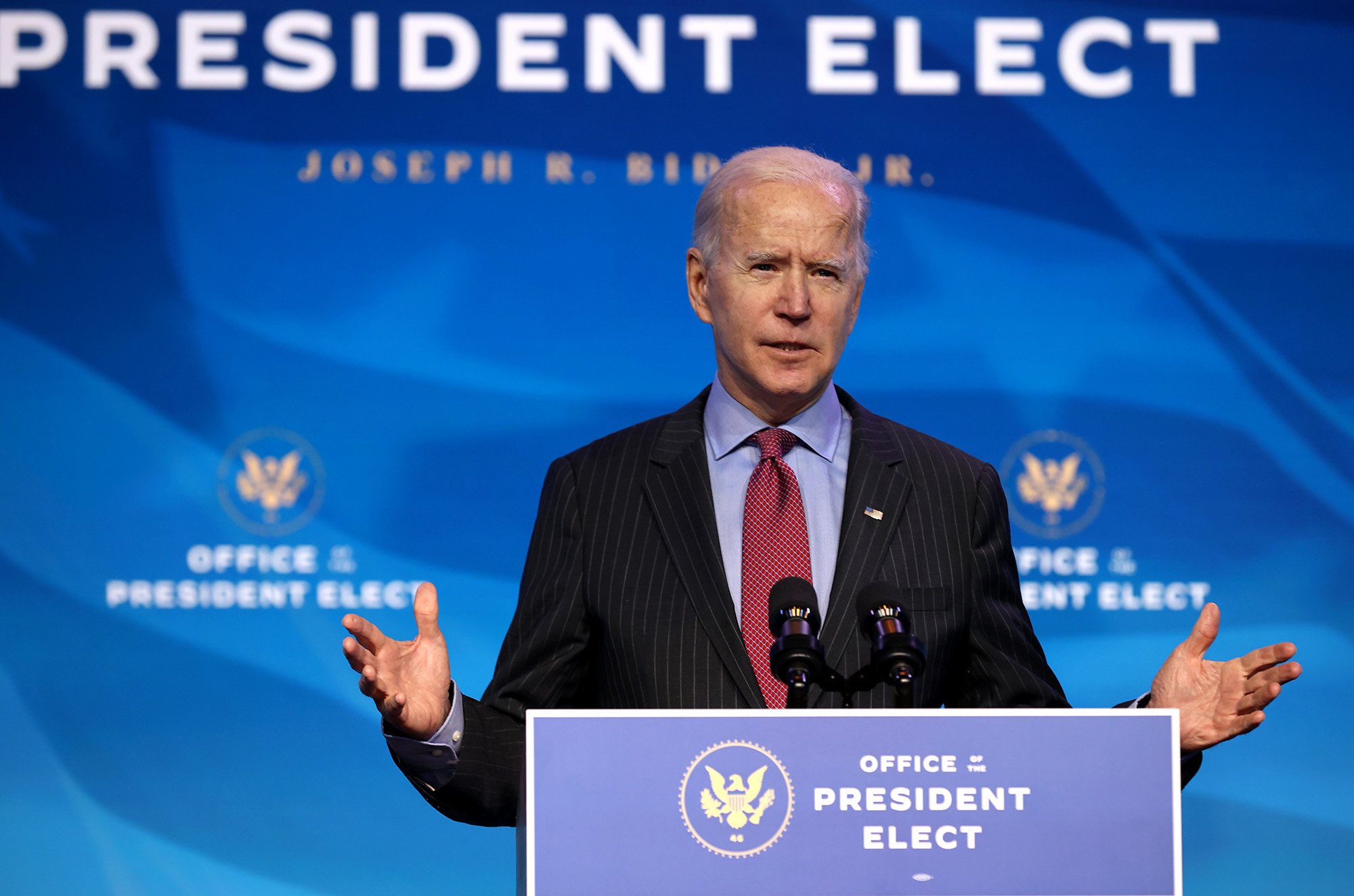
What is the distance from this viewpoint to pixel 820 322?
1.85 meters

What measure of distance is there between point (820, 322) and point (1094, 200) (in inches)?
75.9

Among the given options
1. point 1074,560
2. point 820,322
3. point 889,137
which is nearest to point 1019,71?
point 889,137

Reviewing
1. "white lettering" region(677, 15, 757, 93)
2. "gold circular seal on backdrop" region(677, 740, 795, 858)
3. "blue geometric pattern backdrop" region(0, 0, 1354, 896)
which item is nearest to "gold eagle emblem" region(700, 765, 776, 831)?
"gold circular seal on backdrop" region(677, 740, 795, 858)

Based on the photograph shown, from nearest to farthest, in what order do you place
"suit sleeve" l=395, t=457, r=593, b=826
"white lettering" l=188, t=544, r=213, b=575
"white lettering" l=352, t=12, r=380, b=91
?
"suit sleeve" l=395, t=457, r=593, b=826 < "white lettering" l=188, t=544, r=213, b=575 < "white lettering" l=352, t=12, r=380, b=91

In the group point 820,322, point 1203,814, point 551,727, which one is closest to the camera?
point 551,727

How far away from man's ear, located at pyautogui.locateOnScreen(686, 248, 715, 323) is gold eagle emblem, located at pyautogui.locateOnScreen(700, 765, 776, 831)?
2.85 ft

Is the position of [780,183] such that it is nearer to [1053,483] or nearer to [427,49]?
[1053,483]

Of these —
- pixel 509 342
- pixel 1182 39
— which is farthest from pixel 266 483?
pixel 1182 39

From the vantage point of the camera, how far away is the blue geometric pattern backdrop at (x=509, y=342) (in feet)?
11.1

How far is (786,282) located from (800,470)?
10.9 inches

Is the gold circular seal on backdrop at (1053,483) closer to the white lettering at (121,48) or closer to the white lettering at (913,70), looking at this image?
the white lettering at (913,70)

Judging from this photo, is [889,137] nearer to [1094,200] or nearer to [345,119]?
[1094,200]

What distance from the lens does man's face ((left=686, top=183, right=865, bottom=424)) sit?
183 centimetres

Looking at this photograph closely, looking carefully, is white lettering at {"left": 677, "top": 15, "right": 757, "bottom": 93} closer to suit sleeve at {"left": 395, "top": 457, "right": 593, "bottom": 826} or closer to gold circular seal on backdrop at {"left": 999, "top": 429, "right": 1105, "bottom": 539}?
gold circular seal on backdrop at {"left": 999, "top": 429, "right": 1105, "bottom": 539}
